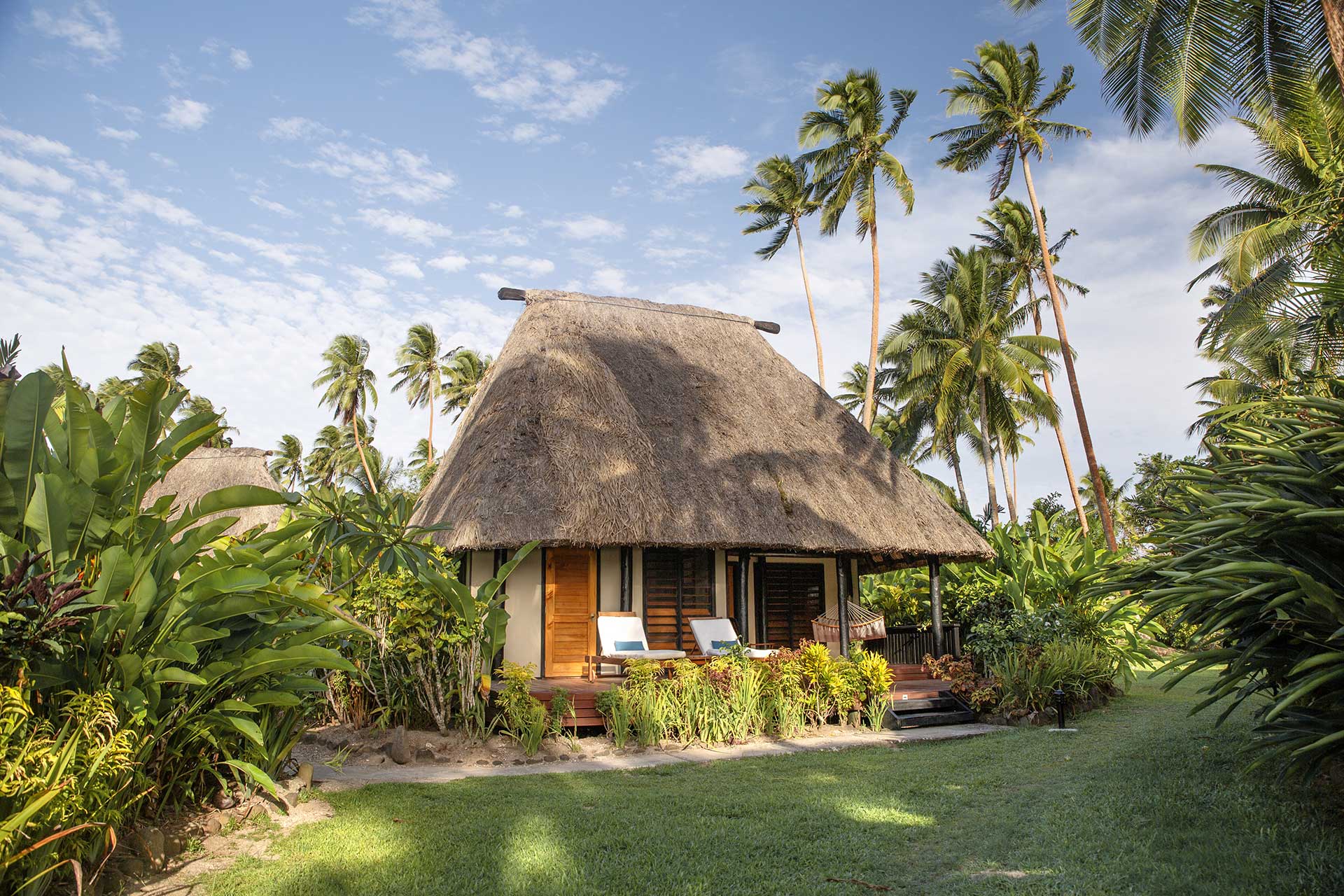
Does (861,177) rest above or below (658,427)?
above

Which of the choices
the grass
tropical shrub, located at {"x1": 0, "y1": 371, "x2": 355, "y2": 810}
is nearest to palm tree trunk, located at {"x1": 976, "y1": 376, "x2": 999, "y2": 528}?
the grass

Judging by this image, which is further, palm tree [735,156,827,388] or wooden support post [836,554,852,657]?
palm tree [735,156,827,388]

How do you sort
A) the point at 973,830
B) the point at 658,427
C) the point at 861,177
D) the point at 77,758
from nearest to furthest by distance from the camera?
1. the point at 77,758
2. the point at 973,830
3. the point at 658,427
4. the point at 861,177

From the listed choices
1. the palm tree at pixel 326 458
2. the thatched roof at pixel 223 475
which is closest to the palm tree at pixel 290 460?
the palm tree at pixel 326 458

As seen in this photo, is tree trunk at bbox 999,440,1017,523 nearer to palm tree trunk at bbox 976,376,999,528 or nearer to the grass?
palm tree trunk at bbox 976,376,999,528

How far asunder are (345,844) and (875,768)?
159 inches

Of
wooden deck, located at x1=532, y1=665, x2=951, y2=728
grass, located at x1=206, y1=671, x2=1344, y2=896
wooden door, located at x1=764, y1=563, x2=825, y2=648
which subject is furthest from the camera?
wooden door, located at x1=764, y1=563, x2=825, y2=648

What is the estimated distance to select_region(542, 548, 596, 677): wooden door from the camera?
11.1 m

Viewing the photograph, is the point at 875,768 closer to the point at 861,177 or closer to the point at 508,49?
the point at 508,49

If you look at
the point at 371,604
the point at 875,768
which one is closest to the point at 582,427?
the point at 371,604

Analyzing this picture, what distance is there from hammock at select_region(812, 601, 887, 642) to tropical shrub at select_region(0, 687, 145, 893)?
9.52 m

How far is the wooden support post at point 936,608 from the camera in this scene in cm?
1186

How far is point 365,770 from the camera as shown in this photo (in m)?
6.45

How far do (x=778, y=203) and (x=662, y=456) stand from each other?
1593 centimetres
